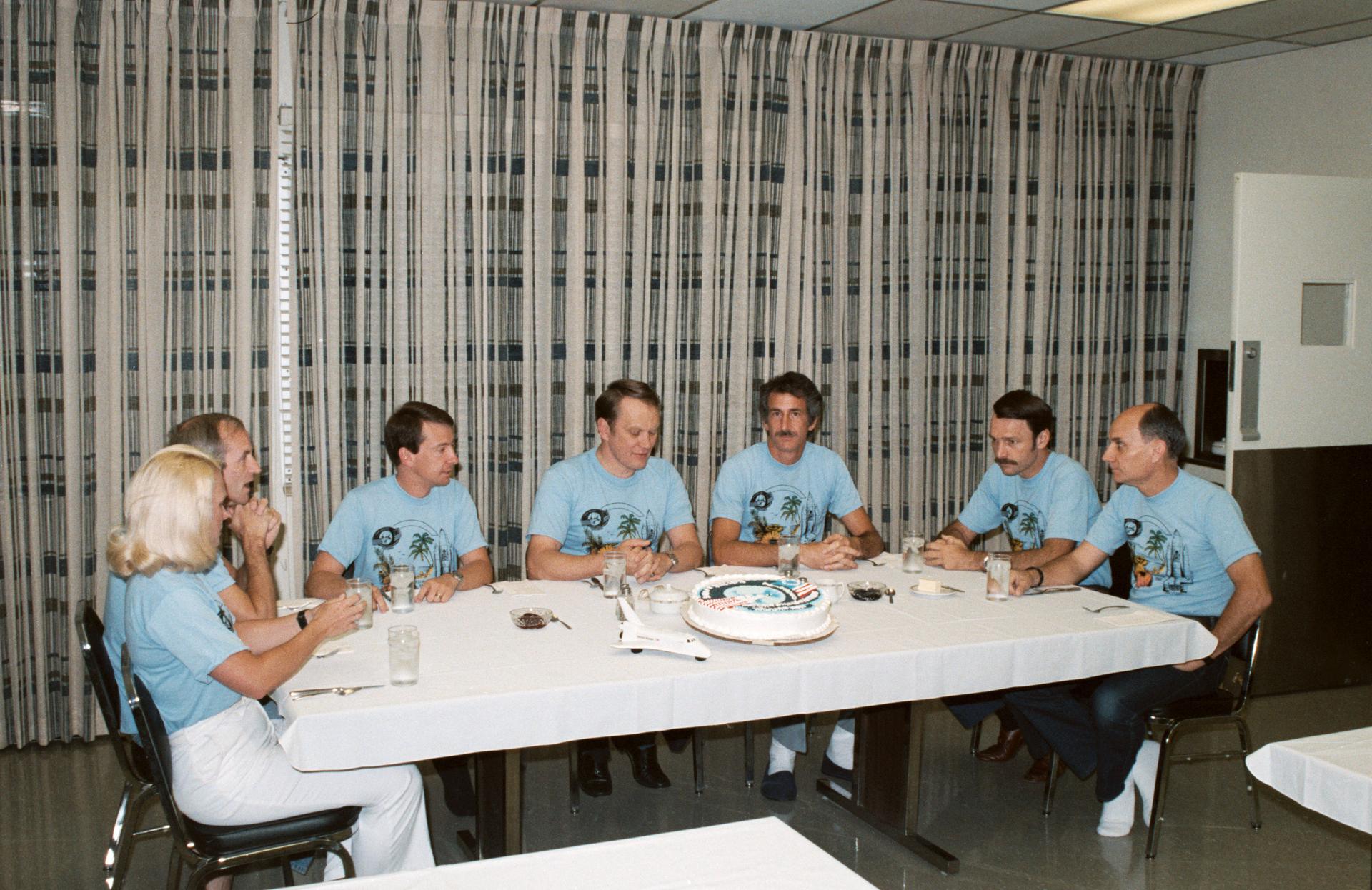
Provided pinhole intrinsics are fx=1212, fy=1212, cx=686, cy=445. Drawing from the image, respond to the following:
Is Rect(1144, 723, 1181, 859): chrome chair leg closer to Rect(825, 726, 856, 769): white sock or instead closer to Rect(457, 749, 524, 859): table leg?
Rect(825, 726, 856, 769): white sock

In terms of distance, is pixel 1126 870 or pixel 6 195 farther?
pixel 6 195

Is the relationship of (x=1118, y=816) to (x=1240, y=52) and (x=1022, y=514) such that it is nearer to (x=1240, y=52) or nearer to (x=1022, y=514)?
(x=1022, y=514)

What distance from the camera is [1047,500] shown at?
13.9ft

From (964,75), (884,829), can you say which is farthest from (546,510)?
(964,75)

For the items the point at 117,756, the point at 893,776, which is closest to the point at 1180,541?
the point at 893,776

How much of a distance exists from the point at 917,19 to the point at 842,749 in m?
2.88

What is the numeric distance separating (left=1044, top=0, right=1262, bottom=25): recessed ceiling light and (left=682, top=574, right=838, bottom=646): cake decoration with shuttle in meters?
2.72

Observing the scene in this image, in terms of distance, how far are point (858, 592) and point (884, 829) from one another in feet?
2.45

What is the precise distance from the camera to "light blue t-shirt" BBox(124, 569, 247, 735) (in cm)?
254

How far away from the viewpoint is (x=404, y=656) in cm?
266

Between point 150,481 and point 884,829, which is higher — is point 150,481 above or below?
above


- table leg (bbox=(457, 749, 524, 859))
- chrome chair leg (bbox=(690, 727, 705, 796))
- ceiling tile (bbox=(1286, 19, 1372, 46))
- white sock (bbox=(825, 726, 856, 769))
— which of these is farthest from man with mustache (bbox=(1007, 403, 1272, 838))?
ceiling tile (bbox=(1286, 19, 1372, 46))

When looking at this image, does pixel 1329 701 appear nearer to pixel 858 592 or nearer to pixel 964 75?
pixel 858 592

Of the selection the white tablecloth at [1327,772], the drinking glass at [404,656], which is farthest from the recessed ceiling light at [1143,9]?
the drinking glass at [404,656]
